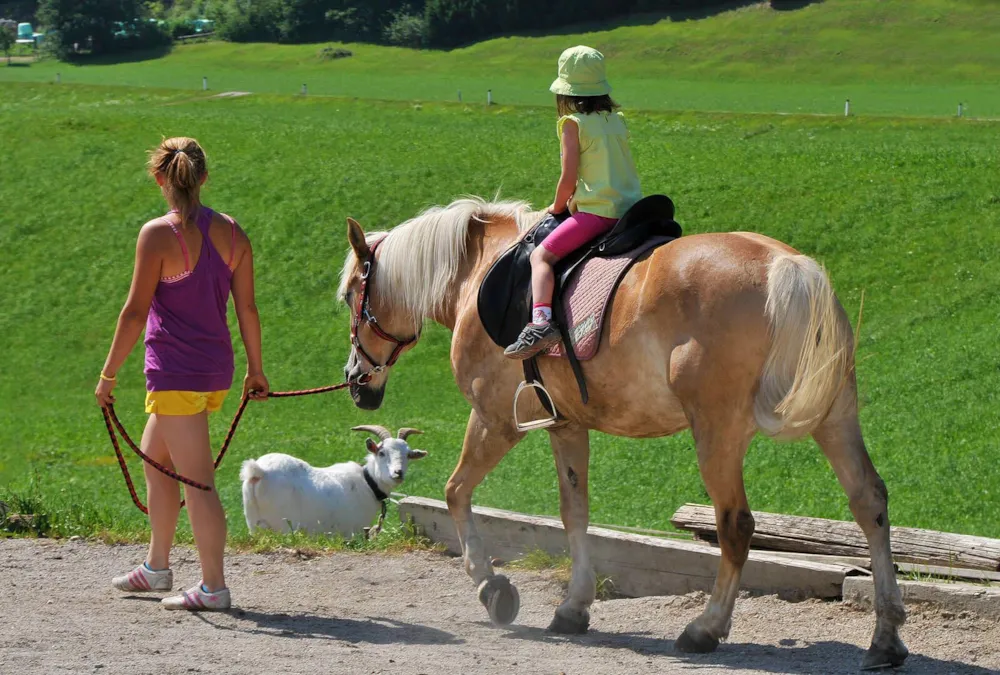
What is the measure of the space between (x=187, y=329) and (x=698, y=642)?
292cm

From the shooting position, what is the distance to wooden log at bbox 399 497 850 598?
6949 millimetres

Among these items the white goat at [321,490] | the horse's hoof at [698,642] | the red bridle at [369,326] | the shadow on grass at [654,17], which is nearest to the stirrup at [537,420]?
the red bridle at [369,326]

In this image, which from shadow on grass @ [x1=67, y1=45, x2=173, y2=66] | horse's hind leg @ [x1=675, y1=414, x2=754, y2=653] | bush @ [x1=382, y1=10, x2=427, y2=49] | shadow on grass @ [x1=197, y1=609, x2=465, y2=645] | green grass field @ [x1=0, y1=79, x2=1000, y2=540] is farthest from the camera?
shadow on grass @ [x1=67, y1=45, x2=173, y2=66]

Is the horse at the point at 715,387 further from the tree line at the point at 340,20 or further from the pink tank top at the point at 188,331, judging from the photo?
the tree line at the point at 340,20

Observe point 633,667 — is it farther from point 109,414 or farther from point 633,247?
point 109,414

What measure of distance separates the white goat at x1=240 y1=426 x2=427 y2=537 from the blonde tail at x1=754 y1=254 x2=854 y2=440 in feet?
21.5

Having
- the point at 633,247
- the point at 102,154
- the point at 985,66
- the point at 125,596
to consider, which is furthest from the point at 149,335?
the point at 985,66

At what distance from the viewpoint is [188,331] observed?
6504mm

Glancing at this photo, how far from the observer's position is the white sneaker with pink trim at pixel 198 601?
6.70m

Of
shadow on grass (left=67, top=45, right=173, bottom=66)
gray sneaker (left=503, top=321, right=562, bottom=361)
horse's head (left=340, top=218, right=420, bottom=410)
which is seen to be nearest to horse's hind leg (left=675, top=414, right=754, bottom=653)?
gray sneaker (left=503, top=321, right=562, bottom=361)

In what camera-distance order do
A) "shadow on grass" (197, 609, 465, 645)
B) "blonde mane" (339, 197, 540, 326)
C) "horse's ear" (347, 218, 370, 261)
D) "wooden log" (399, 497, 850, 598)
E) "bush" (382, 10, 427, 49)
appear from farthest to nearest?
1. "bush" (382, 10, 427, 49)
2. "horse's ear" (347, 218, 370, 261)
3. "blonde mane" (339, 197, 540, 326)
4. "wooden log" (399, 497, 850, 598)
5. "shadow on grass" (197, 609, 465, 645)

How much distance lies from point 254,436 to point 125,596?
39.7 ft

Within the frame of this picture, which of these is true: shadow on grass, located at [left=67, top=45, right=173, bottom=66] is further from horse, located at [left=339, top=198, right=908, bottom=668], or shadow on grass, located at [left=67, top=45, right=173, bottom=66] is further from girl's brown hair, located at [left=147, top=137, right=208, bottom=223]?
horse, located at [left=339, top=198, right=908, bottom=668]

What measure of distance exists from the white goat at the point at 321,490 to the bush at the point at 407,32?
72.0 m
